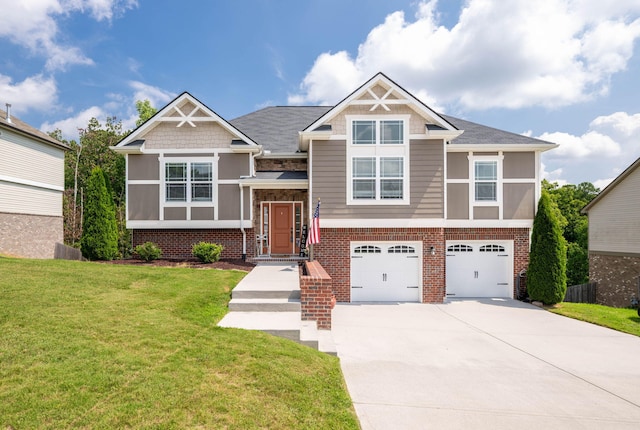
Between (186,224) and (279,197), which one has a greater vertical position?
(279,197)

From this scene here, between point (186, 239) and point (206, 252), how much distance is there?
5.33 feet

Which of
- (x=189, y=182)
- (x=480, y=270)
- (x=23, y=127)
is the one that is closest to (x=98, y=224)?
(x=189, y=182)

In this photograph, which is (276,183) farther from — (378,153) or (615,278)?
(615,278)

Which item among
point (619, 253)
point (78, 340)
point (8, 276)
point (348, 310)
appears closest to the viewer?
point (78, 340)

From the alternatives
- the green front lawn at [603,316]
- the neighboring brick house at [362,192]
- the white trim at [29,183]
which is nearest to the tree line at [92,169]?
the white trim at [29,183]

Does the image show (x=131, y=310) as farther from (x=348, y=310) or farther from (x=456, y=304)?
(x=456, y=304)

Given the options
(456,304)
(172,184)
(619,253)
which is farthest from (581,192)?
(172,184)

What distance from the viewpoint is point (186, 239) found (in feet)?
40.1

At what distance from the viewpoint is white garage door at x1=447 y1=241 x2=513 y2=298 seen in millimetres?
11750

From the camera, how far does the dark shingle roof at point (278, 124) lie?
13672 millimetres

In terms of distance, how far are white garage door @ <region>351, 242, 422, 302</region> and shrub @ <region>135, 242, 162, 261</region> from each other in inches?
285

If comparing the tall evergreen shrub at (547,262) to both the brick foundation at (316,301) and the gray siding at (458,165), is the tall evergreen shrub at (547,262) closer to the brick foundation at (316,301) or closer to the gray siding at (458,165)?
the gray siding at (458,165)

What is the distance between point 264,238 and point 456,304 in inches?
304

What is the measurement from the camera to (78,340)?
14.2ft
